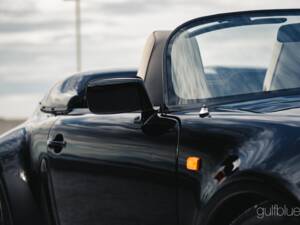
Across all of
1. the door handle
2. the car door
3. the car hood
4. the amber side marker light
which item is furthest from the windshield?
the door handle

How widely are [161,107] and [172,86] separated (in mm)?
148

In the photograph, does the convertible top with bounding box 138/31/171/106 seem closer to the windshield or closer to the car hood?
the windshield

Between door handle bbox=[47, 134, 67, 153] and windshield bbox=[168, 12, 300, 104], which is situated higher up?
windshield bbox=[168, 12, 300, 104]

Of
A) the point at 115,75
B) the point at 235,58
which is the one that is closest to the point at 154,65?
the point at 235,58

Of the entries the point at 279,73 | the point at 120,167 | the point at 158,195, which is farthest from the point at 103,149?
the point at 279,73

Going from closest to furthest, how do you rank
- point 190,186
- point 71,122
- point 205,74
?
point 190,186, point 205,74, point 71,122

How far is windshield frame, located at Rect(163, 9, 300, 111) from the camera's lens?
4.57m

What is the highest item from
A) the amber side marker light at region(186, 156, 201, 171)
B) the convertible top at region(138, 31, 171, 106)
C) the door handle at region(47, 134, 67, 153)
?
the convertible top at region(138, 31, 171, 106)

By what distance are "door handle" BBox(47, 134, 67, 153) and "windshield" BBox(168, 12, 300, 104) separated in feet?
2.72

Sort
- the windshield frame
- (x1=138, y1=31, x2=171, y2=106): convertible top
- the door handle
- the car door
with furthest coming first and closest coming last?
1. the door handle
2. (x1=138, y1=31, x2=171, y2=106): convertible top
3. the windshield frame
4. the car door

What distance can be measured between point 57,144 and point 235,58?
112 centimetres

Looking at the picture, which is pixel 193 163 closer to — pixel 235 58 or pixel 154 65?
pixel 154 65

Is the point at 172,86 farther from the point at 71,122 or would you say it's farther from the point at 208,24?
the point at 71,122

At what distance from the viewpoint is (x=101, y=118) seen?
5.01m
